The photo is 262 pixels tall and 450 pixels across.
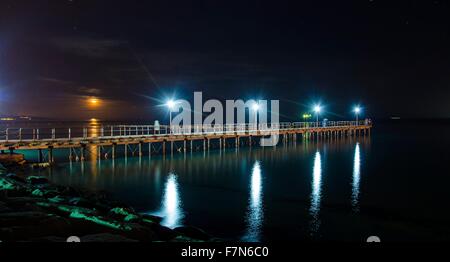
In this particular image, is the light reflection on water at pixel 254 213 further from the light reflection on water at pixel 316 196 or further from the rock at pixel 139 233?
the rock at pixel 139 233

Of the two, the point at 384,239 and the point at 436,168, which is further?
the point at 436,168

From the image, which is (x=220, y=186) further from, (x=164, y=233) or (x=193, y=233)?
(x=164, y=233)

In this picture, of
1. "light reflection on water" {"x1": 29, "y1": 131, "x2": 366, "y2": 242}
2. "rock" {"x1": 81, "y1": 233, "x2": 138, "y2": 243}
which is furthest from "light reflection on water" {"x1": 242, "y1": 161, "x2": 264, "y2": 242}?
Result: "rock" {"x1": 81, "y1": 233, "x2": 138, "y2": 243}

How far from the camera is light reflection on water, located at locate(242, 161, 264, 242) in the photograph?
48.2 ft

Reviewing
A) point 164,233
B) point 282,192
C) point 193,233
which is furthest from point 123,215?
point 282,192

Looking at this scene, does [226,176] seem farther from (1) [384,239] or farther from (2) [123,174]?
(1) [384,239]

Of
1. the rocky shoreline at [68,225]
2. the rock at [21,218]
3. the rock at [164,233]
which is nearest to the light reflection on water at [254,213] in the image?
the rocky shoreline at [68,225]

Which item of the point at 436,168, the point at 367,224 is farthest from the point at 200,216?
the point at 436,168

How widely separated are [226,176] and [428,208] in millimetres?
13113

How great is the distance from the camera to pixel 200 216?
17.2m

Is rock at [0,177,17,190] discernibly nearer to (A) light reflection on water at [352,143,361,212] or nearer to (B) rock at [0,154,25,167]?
(B) rock at [0,154,25,167]

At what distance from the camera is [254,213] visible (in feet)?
58.0

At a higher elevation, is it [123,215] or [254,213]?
[123,215]
